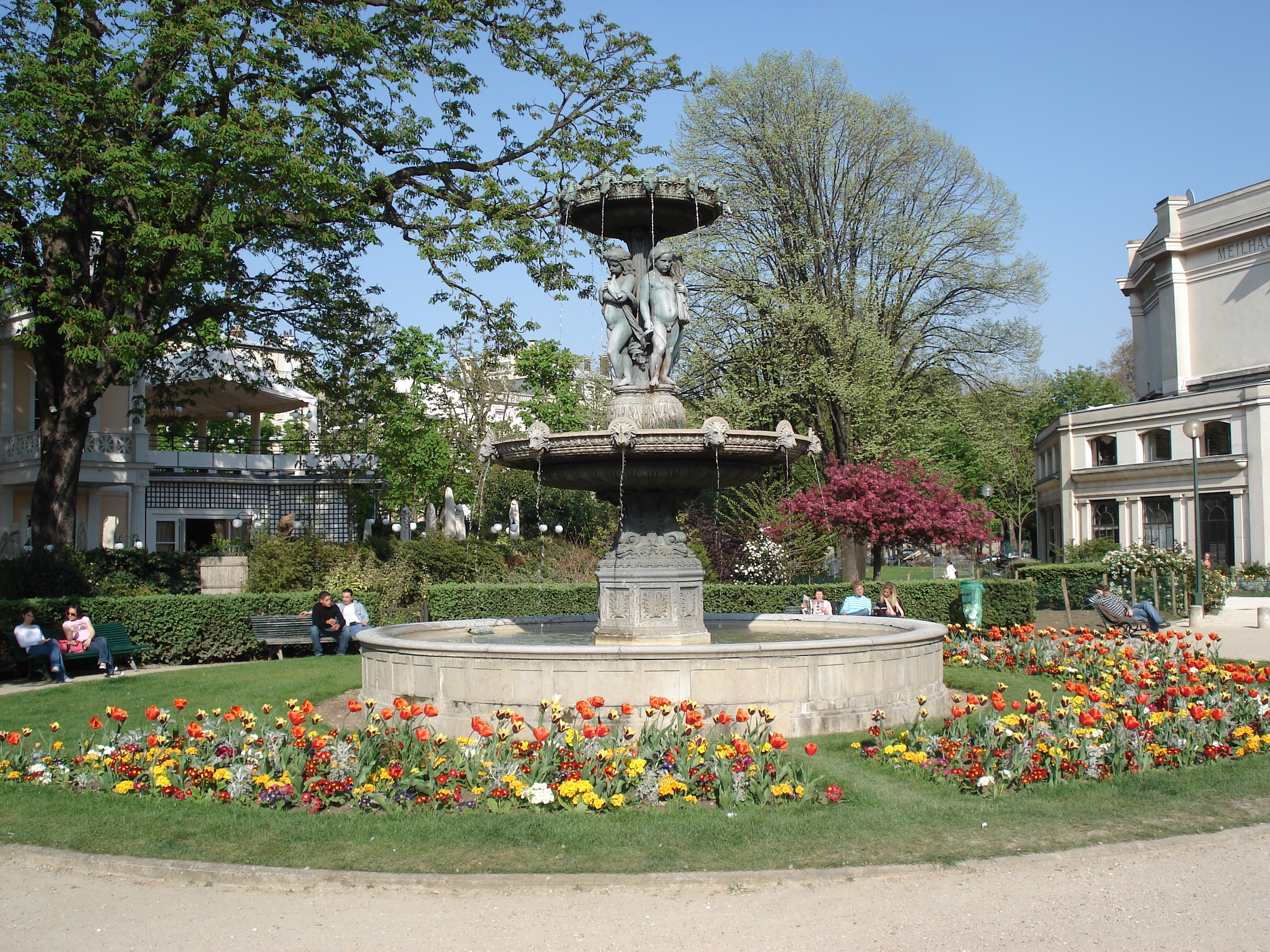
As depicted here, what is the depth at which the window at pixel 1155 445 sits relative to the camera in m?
43.5

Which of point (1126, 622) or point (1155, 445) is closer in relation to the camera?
point (1126, 622)

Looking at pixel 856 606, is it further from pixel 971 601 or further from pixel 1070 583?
pixel 1070 583

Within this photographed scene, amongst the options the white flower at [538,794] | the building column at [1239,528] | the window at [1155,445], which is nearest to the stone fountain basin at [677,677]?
the white flower at [538,794]

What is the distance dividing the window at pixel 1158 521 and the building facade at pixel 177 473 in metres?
30.9

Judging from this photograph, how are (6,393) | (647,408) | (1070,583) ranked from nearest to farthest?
1. (647,408)
2. (1070,583)
3. (6,393)

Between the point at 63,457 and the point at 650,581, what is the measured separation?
12472 millimetres

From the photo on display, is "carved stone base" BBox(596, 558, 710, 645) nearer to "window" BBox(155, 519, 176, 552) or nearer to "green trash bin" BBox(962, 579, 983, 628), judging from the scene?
"green trash bin" BBox(962, 579, 983, 628)

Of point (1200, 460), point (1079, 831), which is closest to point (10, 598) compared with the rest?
point (1079, 831)

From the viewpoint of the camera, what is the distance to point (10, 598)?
16.8 metres

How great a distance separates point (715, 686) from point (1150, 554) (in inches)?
705

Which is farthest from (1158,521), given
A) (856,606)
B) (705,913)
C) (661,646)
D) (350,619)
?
(705,913)

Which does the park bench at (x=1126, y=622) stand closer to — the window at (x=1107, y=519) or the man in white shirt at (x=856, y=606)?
the man in white shirt at (x=856, y=606)

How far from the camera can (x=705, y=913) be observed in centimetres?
512

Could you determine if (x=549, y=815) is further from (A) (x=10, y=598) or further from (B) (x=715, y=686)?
(A) (x=10, y=598)
